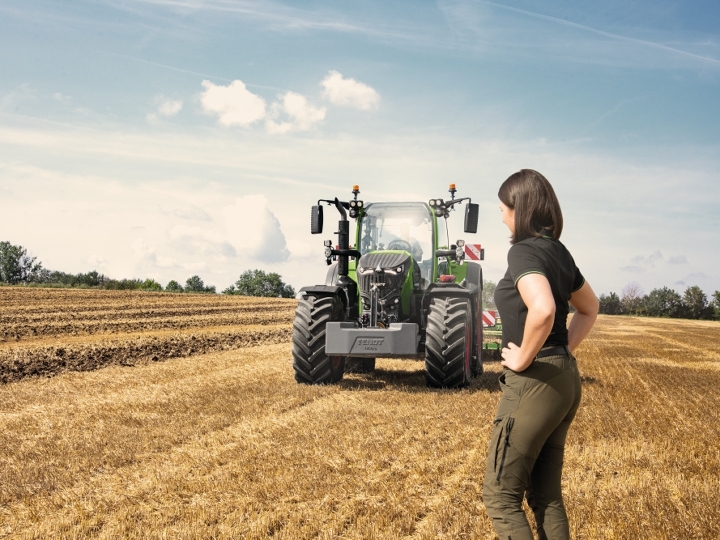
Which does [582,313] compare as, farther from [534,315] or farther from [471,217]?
[471,217]

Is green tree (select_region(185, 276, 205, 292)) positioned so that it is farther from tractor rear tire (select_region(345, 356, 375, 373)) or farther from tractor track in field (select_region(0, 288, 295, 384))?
tractor rear tire (select_region(345, 356, 375, 373))

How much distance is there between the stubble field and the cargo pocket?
149cm

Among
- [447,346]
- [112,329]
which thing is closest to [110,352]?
[112,329]

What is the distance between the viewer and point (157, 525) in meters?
4.10

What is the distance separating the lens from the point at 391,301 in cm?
960

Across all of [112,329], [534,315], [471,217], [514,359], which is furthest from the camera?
[112,329]

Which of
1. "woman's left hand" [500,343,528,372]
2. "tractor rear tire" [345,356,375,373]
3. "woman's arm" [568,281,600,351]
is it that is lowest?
"tractor rear tire" [345,356,375,373]

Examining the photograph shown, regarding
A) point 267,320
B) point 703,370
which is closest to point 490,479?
point 703,370

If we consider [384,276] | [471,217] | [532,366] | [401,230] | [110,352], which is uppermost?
[471,217]

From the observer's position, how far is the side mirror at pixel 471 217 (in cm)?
943

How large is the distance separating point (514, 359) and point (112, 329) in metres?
19.3

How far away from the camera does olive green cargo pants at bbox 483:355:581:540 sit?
2.56 m

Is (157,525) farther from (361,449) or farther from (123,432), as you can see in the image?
(123,432)

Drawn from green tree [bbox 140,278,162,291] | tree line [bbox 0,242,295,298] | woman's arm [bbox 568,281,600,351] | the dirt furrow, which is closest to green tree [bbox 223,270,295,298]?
tree line [bbox 0,242,295,298]
